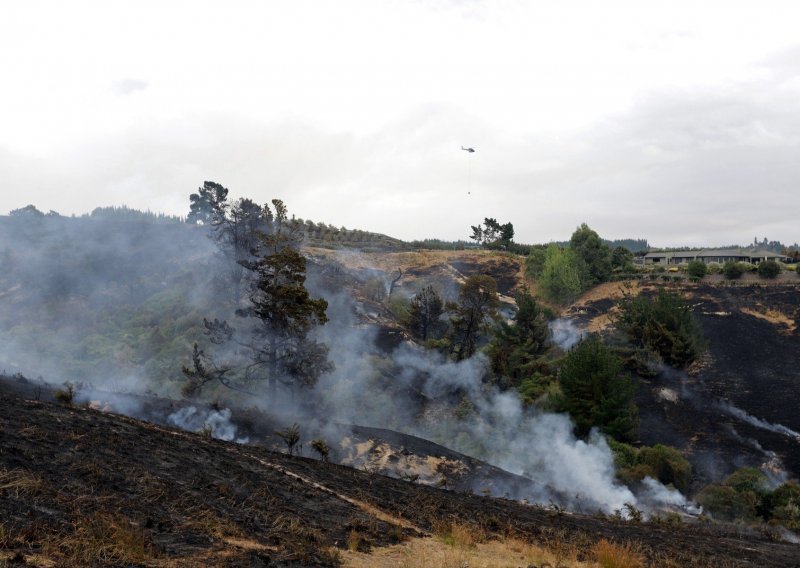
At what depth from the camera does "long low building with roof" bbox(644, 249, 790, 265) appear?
A: 8253 centimetres

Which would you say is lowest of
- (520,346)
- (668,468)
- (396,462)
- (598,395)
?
(668,468)

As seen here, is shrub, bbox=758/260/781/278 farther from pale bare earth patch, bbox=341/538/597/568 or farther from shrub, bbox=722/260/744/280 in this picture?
pale bare earth patch, bbox=341/538/597/568

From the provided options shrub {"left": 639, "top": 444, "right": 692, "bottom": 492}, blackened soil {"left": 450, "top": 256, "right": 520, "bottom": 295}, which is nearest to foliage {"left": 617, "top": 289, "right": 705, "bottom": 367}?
shrub {"left": 639, "top": 444, "right": 692, "bottom": 492}

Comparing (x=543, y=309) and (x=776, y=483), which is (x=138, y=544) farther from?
(x=543, y=309)

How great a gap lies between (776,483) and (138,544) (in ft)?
84.3

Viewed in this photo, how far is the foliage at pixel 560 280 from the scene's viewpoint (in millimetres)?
60312

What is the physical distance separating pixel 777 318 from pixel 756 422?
20.5 meters

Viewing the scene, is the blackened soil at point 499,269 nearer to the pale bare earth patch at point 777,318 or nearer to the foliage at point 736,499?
the pale bare earth patch at point 777,318

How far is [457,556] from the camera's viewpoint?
10.4 m

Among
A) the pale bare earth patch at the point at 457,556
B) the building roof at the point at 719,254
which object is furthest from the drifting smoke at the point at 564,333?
the building roof at the point at 719,254

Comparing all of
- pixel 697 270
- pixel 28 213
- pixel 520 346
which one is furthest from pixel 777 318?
pixel 28 213

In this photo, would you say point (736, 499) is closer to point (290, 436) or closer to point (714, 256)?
point (290, 436)

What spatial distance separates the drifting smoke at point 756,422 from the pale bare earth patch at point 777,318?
15.3 meters

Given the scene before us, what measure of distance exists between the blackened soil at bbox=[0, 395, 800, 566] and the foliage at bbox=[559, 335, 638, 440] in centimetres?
933
